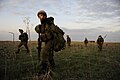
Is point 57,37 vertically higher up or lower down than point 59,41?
higher up

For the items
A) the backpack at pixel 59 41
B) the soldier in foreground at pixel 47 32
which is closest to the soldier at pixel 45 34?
the soldier in foreground at pixel 47 32

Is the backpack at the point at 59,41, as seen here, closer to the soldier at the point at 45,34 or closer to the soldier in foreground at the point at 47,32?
the soldier in foreground at the point at 47,32

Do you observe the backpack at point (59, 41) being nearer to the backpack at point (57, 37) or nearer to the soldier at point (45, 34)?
the backpack at point (57, 37)

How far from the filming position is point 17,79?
7246mm

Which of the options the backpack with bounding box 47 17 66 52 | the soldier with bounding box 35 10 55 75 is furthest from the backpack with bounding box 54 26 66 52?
the soldier with bounding box 35 10 55 75

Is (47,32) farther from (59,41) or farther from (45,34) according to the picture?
(59,41)

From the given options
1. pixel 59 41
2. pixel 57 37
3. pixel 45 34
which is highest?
pixel 45 34

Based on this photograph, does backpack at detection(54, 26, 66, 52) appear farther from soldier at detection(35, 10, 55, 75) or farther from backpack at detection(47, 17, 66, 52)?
soldier at detection(35, 10, 55, 75)

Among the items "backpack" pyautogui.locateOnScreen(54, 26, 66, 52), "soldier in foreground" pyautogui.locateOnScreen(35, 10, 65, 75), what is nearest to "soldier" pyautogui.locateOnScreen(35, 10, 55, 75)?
"soldier in foreground" pyautogui.locateOnScreen(35, 10, 65, 75)

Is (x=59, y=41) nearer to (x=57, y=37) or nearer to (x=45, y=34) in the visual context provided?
(x=57, y=37)

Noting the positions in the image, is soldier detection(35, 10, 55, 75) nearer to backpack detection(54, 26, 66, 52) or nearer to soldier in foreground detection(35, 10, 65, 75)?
soldier in foreground detection(35, 10, 65, 75)

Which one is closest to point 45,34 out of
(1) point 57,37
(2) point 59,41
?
(1) point 57,37

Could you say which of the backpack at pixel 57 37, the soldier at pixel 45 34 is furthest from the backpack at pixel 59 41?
the soldier at pixel 45 34

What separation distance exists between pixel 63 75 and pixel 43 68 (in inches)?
34.2
